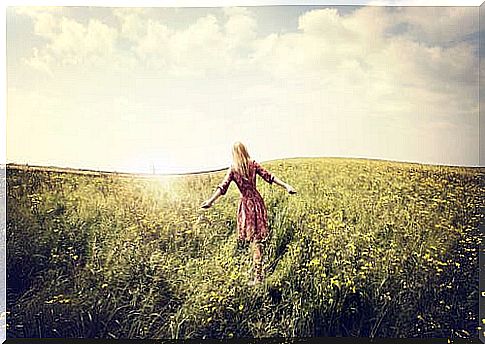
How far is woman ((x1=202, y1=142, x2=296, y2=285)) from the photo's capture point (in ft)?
23.6

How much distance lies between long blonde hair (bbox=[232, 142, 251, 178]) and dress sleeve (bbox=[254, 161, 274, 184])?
0.07 metres

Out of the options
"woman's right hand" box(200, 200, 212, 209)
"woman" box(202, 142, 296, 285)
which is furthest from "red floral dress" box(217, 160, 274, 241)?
"woman's right hand" box(200, 200, 212, 209)

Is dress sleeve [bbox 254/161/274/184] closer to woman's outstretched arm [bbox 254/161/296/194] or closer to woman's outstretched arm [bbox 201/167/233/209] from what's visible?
woman's outstretched arm [bbox 254/161/296/194]

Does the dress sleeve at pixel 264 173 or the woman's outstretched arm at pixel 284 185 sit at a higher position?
the dress sleeve at pixel 264 173

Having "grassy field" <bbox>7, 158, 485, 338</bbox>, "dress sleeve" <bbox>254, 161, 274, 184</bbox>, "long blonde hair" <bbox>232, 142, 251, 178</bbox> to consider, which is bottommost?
"grassy field" <bbox>7, 158, 485, 338</bbox>

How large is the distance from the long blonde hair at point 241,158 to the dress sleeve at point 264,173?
0.21ft

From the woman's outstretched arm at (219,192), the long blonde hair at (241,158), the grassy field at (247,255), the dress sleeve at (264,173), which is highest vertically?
the long blonde hair at (241,158)

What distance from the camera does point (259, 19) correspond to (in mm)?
7227

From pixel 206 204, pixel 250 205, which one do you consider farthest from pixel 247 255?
pixel 206 204

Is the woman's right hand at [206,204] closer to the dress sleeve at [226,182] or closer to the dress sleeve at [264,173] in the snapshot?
the dress sleeve at [226,182]

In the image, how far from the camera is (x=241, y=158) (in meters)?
7.23

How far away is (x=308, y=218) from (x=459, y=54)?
1.46 meters

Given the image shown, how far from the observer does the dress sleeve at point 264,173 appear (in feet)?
23.7

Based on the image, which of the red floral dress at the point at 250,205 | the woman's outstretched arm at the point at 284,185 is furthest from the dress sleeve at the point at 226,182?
the woman's outstretched arm at the point at 284,185
